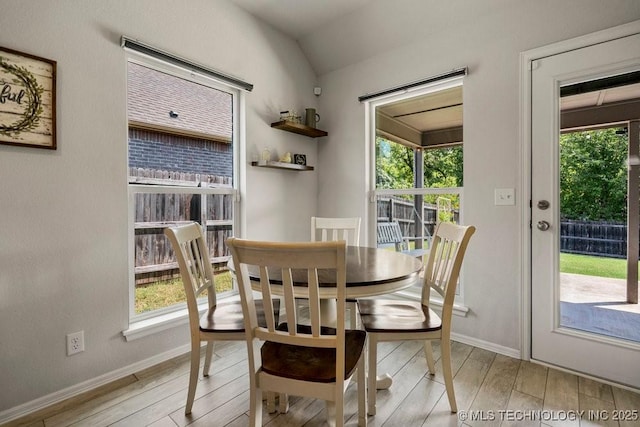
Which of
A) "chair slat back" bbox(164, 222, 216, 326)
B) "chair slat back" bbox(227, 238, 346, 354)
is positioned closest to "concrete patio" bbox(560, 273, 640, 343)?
"chair slat back" bbox(227, 238, 346, 354)

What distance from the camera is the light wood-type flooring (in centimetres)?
160

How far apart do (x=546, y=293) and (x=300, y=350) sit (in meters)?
1.81

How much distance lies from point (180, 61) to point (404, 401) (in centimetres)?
264

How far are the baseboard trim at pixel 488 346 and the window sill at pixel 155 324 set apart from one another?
2121mm

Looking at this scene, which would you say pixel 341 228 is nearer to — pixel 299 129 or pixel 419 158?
pixel 419 158

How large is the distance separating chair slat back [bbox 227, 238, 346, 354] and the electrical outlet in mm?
1298

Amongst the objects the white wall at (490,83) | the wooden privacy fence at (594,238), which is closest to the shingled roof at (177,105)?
the white wall at (490,83)

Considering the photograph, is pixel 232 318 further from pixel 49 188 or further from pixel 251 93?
pixel 251 93

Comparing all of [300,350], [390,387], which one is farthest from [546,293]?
[300,350]

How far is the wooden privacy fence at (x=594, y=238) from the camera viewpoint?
1.96 metres

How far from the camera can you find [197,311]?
1610 mm

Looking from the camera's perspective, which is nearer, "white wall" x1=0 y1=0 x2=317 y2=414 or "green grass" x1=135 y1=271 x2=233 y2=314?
"white wall" x1=0 y1=0 x2=317 y2=414

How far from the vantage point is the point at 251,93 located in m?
2.82

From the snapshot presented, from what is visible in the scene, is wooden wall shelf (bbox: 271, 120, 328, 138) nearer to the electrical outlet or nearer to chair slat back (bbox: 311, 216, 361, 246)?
chair slat back (bbox: 311, 216, 361, 246)
